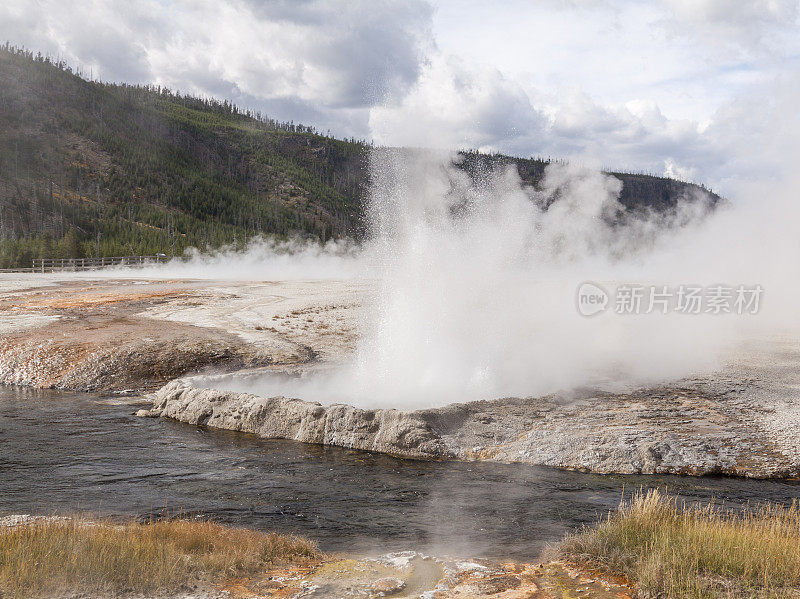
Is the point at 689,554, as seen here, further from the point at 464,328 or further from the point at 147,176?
the point at 147,176

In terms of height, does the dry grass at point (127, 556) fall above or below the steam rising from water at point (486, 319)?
below

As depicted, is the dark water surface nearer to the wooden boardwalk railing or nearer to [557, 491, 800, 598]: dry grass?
[557, 491, 800, 598]: dry grass

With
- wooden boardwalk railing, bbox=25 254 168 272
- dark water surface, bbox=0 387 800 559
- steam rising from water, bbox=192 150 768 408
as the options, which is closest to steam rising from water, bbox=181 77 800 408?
steam rising from water, bbox=192 150 768 408

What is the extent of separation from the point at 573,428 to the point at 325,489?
4365 mm

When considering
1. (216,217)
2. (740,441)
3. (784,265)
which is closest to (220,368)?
(740,441)

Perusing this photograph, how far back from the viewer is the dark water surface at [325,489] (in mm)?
7184

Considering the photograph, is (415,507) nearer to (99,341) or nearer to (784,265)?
(99,341)

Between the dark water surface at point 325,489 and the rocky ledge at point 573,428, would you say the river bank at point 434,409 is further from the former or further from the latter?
the dark water surface at point 325,489

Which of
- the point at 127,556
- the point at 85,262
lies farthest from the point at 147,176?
the point at 127,556

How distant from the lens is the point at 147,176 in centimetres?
12562

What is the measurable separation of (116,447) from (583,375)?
9.57 metres

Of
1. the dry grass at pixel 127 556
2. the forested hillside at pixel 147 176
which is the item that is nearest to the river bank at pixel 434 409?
Result: the dry grass at pixel 127 556

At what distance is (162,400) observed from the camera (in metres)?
13.1

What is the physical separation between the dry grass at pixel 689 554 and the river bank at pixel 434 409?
3.38 metres
